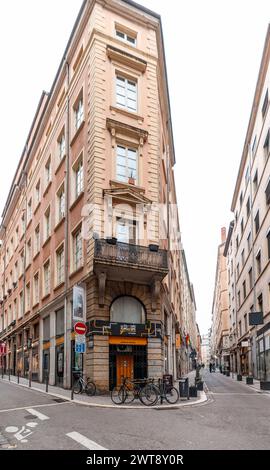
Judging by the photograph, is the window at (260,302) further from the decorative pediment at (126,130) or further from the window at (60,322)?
the decorative pediment at (126,130)

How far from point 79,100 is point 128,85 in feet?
10.4

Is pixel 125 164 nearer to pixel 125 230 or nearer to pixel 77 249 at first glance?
pixel 125 230

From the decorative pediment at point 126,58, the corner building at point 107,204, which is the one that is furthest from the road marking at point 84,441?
the decorative pediment at point 126,58

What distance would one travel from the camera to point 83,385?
21.1 m

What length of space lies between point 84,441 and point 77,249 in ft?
55.3

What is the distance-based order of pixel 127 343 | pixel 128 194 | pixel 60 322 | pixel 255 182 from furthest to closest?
pixel 255 182, pixel 60 322, pixel 128 194, pixel 127 343

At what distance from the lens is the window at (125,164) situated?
24516 mm

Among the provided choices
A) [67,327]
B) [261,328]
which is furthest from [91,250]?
[261,328]

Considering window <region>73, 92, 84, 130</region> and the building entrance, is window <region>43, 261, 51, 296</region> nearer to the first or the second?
window <region>73, 92, 84, 130</region>

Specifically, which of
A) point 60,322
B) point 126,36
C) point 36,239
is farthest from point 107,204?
point 36,239

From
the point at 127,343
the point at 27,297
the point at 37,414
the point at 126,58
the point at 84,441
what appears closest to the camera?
the point at 84,441

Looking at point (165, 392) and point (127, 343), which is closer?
point (165, 392)

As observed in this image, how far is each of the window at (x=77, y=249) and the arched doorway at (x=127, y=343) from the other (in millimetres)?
3468

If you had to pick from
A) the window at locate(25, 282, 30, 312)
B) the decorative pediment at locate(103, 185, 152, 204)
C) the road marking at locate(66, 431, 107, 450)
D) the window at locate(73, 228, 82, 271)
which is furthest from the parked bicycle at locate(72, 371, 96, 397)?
the window at locate(25, 282, 30, 312)
